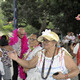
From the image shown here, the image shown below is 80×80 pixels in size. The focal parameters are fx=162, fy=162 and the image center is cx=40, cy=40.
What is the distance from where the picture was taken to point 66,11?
1276cm

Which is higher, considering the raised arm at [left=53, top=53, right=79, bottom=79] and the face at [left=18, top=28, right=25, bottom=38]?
the raised arm at [left=53, top=53, right=79, bottom=79]

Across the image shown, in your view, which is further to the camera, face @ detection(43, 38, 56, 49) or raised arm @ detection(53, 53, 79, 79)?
face @ detection(43, 38, 56, 49)

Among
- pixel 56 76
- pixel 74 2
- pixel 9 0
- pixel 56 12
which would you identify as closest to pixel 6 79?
pixel 56 76

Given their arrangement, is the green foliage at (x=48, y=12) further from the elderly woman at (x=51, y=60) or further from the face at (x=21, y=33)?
the elderly woman at (x=51, y=60)

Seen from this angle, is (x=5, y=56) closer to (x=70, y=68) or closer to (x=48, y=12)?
(x=70, y=68)

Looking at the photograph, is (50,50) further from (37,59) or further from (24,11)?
(24,11)

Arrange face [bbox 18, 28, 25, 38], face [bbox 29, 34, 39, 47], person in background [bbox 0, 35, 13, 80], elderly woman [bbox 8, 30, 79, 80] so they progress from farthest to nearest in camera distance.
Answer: face [bbox 18, 28, 25, 38] → person in background [bbox 0, 35, 13, 80] → face [bbox 29, 34, 39, 47] → elderly woman [bbox 8, 30, 79, 80]

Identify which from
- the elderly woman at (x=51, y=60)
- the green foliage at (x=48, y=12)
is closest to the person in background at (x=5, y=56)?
the elderly woman at (x=51, y=60)

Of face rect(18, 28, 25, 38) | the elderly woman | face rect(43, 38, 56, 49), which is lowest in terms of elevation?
face rect(18, 28, 25, 38)

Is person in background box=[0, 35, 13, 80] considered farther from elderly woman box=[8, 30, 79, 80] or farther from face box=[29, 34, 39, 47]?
elderly woman box=[8, 30, 79, 80]

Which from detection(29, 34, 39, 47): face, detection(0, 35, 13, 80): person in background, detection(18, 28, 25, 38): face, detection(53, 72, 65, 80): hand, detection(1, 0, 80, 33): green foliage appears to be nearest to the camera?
detection(53, 72, 65, 80): hand

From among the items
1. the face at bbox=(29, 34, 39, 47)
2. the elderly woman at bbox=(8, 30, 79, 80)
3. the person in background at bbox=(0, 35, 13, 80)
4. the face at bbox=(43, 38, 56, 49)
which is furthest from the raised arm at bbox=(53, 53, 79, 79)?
the person in background at bbox=(0, 35, 13, 80)

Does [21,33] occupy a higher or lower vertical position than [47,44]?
lower

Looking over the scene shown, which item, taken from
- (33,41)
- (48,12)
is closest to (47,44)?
(33,41)
